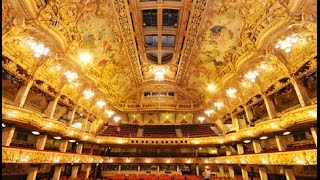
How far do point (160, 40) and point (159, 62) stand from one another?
10.2ft

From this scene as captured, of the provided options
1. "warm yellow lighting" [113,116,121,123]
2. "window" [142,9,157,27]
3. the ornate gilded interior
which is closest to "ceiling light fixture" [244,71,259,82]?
the ornate gilded interior

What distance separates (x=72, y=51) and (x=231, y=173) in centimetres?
1660

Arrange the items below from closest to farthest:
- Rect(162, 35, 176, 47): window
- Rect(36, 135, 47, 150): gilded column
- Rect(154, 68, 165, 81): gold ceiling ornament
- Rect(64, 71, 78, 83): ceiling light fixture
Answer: Rect(36, 135, 47, 150): gilded column < Rect(64, 71, 78, 83): ceiling light fixture < Rect(162, 35, 176, 47): window < Rect(154, 68, 165, 81): gold ceiling ornament

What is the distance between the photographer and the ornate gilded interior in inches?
371

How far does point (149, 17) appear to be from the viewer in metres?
13.8

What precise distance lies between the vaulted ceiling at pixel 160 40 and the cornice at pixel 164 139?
2.34m

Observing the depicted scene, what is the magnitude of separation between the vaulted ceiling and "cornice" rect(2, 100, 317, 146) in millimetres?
2345

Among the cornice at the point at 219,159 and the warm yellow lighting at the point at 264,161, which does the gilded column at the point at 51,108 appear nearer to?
the cornice at the point at 219,159

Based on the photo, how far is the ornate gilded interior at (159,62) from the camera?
371 inches

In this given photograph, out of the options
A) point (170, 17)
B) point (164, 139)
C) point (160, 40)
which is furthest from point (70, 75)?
point (164, 139)

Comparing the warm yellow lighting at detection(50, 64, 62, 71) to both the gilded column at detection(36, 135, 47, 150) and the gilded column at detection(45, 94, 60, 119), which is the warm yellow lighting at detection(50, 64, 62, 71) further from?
the gilded column at detection(36, 135, 47, 150)

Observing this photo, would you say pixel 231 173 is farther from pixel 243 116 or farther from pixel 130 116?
pixel 130 116

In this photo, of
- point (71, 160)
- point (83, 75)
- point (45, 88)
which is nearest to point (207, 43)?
point (83, 75)

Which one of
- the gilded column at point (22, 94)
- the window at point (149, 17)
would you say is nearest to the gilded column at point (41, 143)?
the gilded column at point (22, 94)
